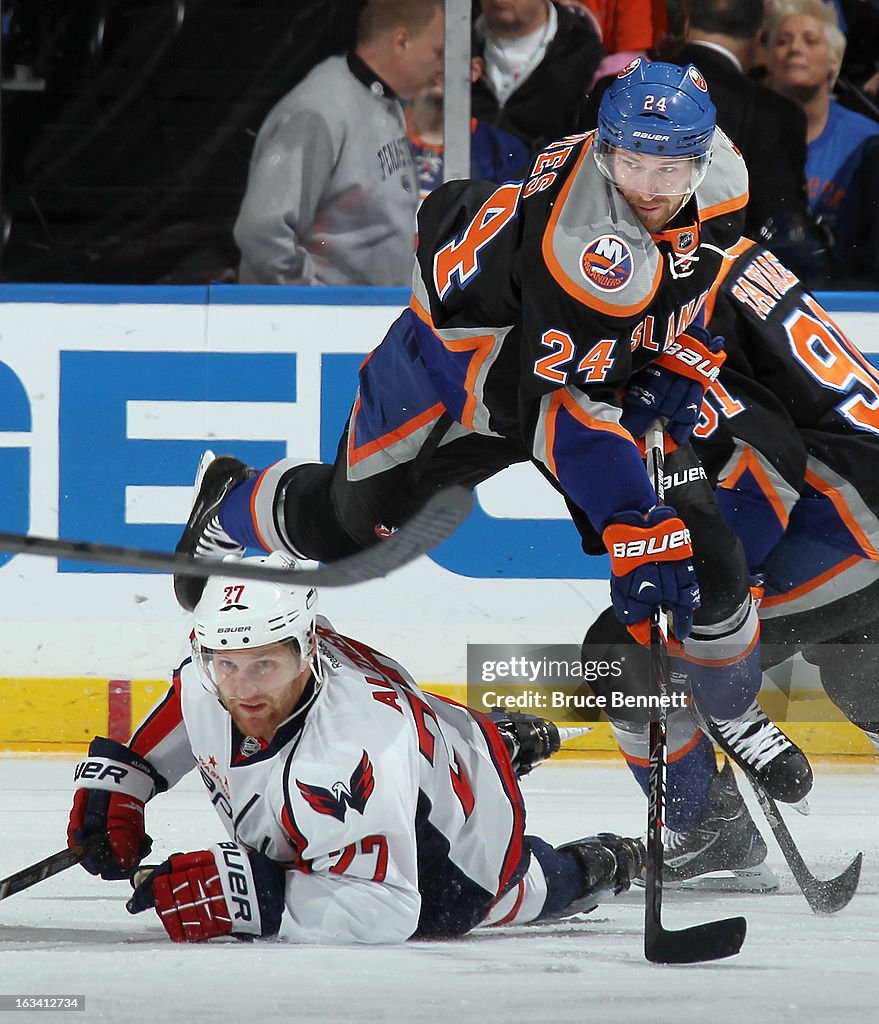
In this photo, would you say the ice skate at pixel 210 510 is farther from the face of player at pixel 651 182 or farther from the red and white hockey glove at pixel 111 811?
the face of player at pixel 651 182

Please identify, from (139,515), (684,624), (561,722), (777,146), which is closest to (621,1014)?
(684,624)

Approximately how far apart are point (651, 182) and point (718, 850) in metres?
1.26

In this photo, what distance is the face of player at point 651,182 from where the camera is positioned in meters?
2.46

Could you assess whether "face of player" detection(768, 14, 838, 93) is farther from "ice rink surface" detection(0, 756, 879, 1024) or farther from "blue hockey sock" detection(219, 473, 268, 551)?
"ice rink surface" detection(0, 756, 879, 1024)

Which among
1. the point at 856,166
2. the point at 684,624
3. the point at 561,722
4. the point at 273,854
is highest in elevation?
the point at 856,166

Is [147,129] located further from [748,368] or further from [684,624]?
[684,624]

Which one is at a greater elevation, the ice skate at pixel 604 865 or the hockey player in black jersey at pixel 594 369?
the hockey player in black jersey at pixel 594 369

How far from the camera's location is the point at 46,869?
8.21ft

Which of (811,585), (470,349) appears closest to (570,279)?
(470,349)

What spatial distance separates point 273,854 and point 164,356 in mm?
1591

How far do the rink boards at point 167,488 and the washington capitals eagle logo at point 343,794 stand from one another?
138cm

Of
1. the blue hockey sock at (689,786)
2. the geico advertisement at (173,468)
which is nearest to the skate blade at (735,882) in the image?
the blue hockey sock at (689,786)

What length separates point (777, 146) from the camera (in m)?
3.79
